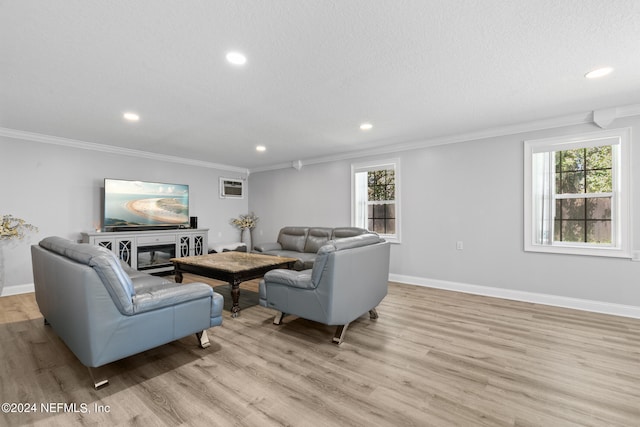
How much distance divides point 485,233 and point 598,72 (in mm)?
2311

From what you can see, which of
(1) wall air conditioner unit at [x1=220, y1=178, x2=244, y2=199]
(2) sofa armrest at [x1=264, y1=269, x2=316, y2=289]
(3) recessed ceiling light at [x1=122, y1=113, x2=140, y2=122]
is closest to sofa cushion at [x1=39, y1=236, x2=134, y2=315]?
(2) sofa armrest at [x1=264, y1=269, x2=316, y2=289]

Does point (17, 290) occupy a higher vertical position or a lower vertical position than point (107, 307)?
lower

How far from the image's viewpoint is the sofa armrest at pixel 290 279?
8.89 ft

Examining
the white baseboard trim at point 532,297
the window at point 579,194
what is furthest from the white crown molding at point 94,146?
the window at point 579,194

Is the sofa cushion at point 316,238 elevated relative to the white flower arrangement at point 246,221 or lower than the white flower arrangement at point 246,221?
lower

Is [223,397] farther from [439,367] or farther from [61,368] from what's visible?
[439,367]

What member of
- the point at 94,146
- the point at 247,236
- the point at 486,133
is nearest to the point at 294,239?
the point at 247,236

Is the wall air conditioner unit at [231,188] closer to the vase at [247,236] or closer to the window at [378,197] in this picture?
the vase at [247,236]

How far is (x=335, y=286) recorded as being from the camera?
100 inches

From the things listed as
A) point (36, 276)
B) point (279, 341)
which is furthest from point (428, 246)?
point (36, 276)

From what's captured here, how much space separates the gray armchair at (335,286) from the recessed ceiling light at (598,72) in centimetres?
241

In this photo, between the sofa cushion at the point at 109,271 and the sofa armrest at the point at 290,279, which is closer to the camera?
the sofa cushion at the point at 109,271

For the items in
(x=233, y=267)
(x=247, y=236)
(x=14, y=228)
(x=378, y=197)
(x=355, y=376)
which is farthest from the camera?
(x=247, y=236)

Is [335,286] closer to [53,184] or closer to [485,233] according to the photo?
[485,233]
